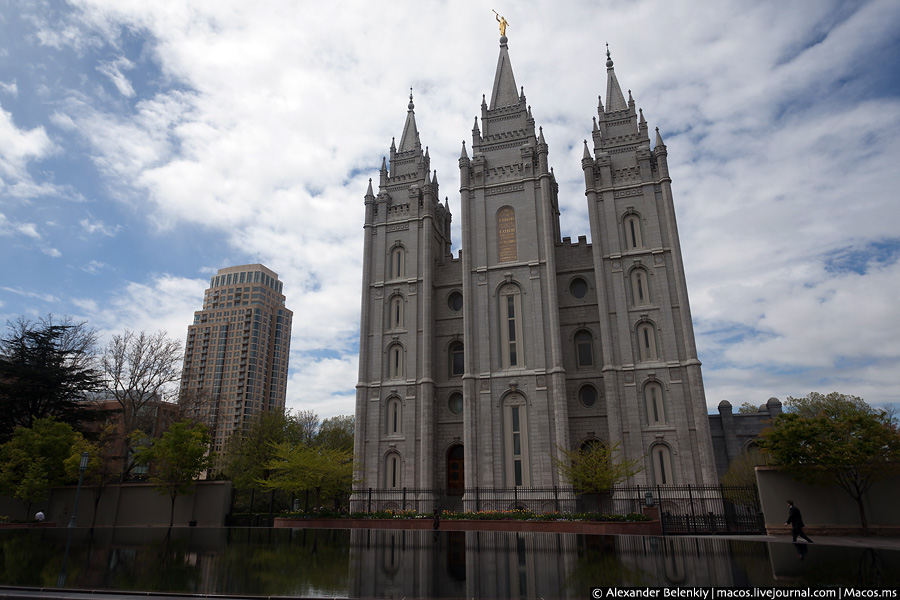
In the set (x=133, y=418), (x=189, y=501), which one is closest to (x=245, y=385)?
(x=133, y=418)

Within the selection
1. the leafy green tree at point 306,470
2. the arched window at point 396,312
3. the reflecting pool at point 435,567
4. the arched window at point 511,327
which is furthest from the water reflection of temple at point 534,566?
the arched window at point 396,312

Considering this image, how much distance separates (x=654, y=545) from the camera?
16.9m

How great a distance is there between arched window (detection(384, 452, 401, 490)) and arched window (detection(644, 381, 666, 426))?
16166 mm

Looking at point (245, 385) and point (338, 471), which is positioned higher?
point (245, 385)

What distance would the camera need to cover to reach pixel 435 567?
12.3 meters

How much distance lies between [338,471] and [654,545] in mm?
19105

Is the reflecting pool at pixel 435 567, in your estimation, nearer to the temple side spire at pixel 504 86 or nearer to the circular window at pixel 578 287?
the circular window at pixel 578 287

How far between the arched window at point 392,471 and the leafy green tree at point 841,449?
22.9m

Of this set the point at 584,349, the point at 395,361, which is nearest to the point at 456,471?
the point at 395,361

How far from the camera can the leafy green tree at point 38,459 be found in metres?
29.0

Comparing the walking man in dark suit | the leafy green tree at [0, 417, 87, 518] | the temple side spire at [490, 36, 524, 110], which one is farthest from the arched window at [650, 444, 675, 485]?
the leafy green tree at [0, 417, 87, 518]

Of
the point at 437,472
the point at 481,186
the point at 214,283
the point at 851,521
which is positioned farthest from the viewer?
the point at 214,283

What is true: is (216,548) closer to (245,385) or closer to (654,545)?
(654,545)

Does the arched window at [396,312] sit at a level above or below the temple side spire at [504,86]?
below
